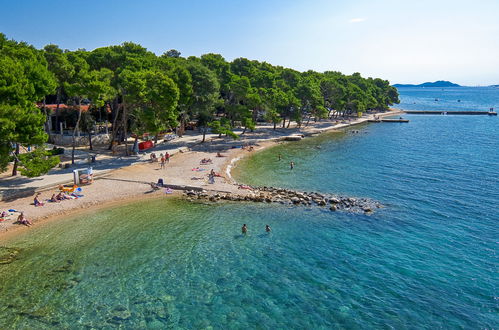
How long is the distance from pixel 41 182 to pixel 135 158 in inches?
552

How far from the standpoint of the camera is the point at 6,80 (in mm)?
30062

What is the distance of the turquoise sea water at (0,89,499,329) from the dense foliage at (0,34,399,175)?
12.5 m

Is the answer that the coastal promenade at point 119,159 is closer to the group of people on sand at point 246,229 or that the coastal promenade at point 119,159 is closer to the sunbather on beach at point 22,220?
the sunbather on beach at point 22,220

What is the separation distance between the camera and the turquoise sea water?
1833 cm

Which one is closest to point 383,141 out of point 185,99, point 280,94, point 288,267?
point 280,94

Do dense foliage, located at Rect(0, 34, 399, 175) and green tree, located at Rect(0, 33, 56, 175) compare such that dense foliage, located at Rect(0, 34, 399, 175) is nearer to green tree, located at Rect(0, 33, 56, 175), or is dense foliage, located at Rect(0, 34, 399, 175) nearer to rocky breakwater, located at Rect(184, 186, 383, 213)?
green tree, located at Rect(0, 33, 56, 175)

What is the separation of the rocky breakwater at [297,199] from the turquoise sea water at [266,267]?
53.2 inches

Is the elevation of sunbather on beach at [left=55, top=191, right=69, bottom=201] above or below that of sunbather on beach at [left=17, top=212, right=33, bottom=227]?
above

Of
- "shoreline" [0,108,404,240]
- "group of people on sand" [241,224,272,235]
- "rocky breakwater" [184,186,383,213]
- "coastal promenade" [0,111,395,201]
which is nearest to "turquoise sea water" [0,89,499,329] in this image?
"group of people on sand" [241,224,272,235]

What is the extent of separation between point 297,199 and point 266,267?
1297 centimetres

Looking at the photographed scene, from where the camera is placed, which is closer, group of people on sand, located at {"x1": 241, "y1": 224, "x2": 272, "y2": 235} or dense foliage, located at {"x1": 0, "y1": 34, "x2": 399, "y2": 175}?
group of people on sand, located at {"x1": 241, "y1": 224, "x2": 272, "y2": 235}

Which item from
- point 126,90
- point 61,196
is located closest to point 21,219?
point 61,196

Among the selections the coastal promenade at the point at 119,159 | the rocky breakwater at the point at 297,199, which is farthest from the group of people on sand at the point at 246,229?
the coastal promenade at the point at 119,159

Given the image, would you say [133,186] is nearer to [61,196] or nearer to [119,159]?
[61,196]
